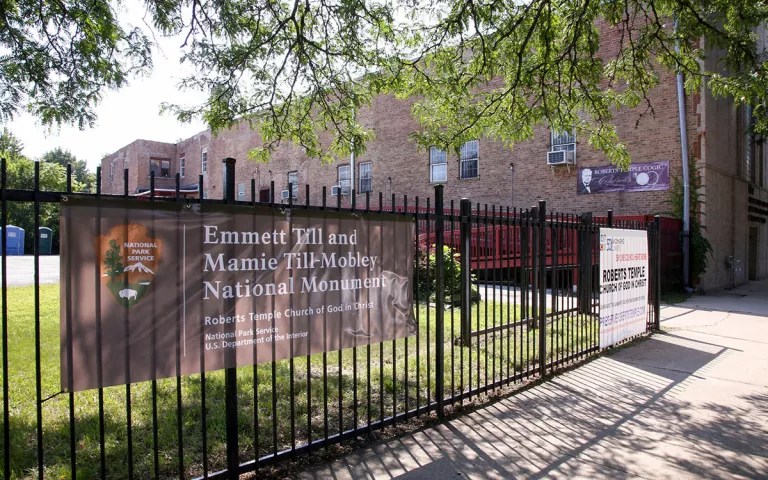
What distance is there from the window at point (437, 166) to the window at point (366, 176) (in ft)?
13.0

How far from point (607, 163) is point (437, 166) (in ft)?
25.1

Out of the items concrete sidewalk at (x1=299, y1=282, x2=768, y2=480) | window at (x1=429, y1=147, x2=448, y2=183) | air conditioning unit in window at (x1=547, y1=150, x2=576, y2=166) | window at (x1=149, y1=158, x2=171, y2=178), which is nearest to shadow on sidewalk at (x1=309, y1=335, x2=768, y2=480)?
concrete sidewalk at (x1=299, y1=282, x2=768, y2=480)

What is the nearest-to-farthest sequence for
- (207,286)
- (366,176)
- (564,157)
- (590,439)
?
(207,286), (590,439), (564,157), (366,176)

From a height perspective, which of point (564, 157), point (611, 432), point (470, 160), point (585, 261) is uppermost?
point (470, 160)

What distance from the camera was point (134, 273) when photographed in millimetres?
2789

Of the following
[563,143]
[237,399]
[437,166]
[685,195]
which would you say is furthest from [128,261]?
[437,166]

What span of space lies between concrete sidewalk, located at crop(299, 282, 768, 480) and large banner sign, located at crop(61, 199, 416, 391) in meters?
1.03

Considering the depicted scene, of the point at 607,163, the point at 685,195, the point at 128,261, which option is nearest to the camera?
the point at 128,261

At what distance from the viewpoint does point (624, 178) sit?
1675cm

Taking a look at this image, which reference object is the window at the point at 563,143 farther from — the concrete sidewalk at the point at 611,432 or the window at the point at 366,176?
the concrete sidewalk at the point at 611,432

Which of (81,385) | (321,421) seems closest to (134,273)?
(81,385)

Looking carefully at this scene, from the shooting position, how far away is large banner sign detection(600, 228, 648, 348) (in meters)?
6.97

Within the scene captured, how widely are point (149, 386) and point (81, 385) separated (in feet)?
9.54

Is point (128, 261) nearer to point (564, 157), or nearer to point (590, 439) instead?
point (590, 439)
